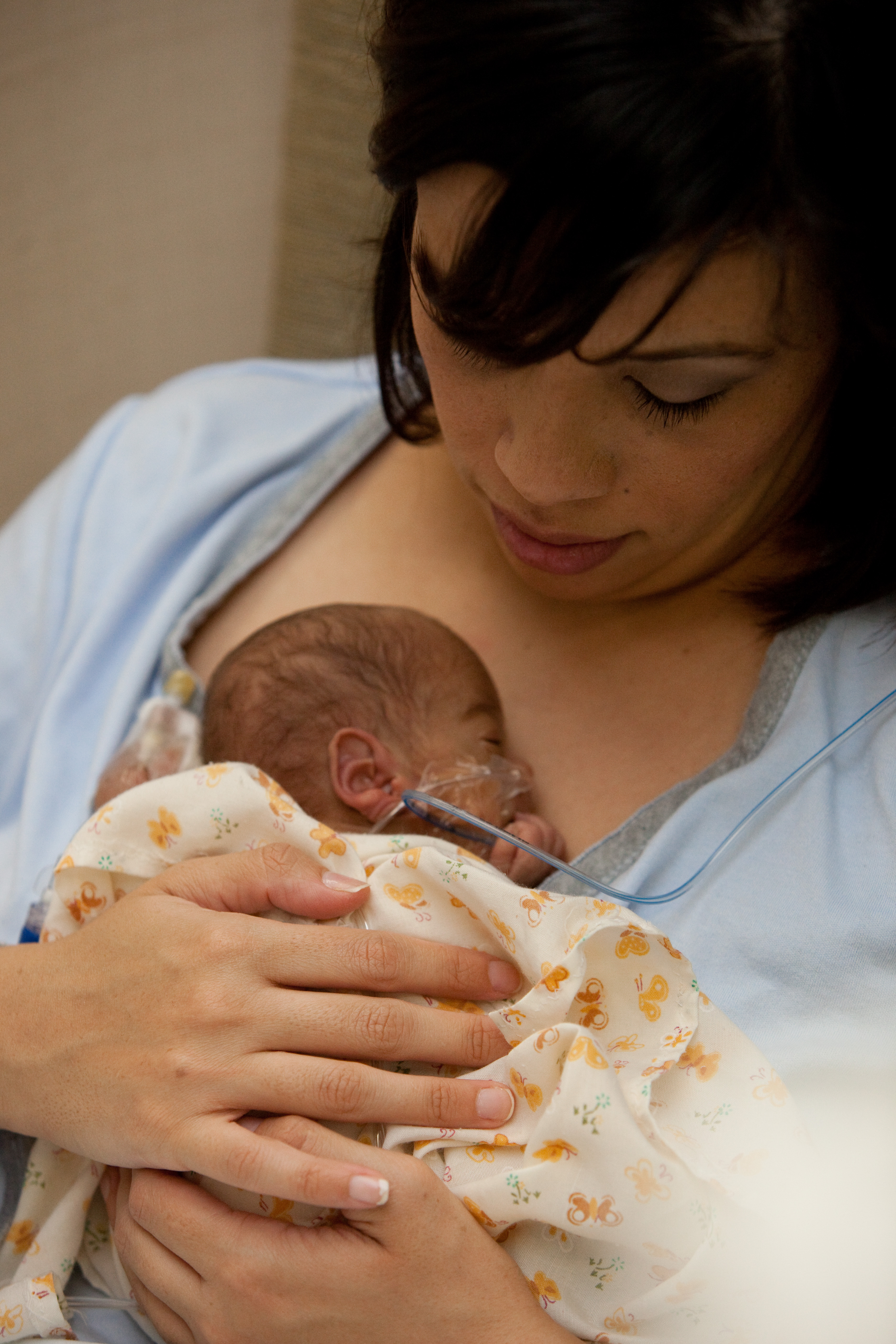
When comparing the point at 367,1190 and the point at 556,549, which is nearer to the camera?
the point at 367,1190

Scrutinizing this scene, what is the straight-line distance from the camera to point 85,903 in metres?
1.11

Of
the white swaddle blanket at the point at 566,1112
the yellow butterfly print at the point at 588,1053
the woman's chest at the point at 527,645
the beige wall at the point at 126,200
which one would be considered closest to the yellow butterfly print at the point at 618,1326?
the white swaddle blanket at the point at 566,1112

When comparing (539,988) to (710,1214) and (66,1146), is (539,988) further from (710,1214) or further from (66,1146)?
(66,1146)

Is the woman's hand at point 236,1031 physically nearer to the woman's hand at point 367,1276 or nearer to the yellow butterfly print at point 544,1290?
the woman's hand at point 367,1276

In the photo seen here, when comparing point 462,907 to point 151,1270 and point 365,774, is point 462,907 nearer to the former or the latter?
point 365,774

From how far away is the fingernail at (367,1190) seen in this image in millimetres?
802

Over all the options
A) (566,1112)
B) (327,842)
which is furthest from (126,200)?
(566,1112)

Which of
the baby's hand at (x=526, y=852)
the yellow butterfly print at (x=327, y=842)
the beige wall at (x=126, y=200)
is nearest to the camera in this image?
the yellow butterfly print at (x=327, y=842)

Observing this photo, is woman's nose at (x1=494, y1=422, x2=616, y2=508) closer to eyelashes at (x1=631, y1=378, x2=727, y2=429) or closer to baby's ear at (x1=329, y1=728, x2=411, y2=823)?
eyelashes at (x1=631, y1=378, x2=727, y2=429)

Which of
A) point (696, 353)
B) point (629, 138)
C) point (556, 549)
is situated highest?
point (629, 138)

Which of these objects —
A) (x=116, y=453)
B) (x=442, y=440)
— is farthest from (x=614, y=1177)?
(x=116, y=453)

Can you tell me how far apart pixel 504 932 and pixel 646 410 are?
0.46 metres

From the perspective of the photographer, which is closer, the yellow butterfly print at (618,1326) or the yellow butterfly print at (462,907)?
the yellow butterfly print at (618,1326)

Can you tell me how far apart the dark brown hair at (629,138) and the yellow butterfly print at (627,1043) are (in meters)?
0.57
